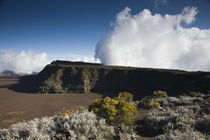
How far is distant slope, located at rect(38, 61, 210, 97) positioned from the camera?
41.0m

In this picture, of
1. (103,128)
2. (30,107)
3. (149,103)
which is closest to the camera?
(103,128)

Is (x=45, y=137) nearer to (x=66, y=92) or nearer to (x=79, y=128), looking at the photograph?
(x=79, y=128)

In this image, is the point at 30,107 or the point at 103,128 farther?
the point at 30,107

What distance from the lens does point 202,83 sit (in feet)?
107

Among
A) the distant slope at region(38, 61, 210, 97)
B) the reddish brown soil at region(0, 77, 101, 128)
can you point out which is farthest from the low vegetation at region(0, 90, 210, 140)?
the distant slope at region(38, 61, 210, 97)

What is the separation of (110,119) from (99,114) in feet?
2.70

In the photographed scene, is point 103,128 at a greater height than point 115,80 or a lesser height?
greater

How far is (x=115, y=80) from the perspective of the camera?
5812cm

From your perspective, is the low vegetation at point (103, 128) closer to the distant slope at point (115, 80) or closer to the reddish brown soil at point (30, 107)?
the reddish brown soil at point (30, 107)

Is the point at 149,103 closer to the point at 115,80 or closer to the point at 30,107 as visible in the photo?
the point at 30,107

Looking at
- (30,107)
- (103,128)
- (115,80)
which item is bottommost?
(30,107)

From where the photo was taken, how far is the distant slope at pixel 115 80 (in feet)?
135

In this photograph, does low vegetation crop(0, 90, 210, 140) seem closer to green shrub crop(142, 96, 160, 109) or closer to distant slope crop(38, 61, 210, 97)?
green shrub crop(142, 96, 160, 109)

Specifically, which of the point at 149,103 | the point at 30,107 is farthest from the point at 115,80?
the point at 149,103
